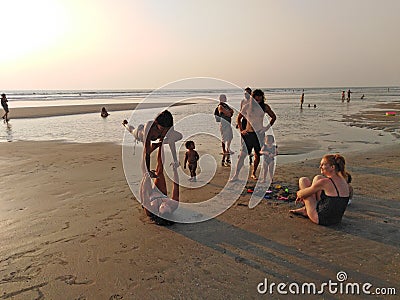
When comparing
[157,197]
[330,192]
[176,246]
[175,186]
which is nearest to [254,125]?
[175,186]

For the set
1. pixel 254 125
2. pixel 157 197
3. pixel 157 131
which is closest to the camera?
pixel 157 131

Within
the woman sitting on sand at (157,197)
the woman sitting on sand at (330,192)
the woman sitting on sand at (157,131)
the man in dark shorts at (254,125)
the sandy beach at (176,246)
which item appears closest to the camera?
the sandy beach at (176,246)

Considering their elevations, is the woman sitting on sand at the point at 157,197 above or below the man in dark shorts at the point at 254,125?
below

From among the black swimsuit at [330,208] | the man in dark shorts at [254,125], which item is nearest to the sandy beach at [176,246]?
the black swimsuit at [330,208]

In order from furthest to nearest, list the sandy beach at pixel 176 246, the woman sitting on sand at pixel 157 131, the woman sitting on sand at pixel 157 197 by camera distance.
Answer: the woman sitting on sand at pixel 157 197 < the woman sitting on sand at pixel 157 131 < the sandy beach at pixel 176 246

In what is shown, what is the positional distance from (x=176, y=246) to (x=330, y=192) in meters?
2.43

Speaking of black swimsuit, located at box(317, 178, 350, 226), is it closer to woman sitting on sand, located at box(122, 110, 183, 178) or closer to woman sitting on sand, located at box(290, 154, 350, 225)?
woman sitting on sand, located at box(290, 154, 350, 225)

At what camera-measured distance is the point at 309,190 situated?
199 inches

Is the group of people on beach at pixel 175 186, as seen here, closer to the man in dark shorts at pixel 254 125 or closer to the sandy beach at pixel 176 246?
the sandy beach at pixel 176 246

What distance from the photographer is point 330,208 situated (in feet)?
16.2

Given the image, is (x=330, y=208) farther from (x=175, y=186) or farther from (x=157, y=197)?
(x=157, y=197)

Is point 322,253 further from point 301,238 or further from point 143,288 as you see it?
point 143,288

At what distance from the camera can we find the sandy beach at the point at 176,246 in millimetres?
3656

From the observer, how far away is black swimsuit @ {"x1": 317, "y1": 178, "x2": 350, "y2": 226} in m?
4.90
